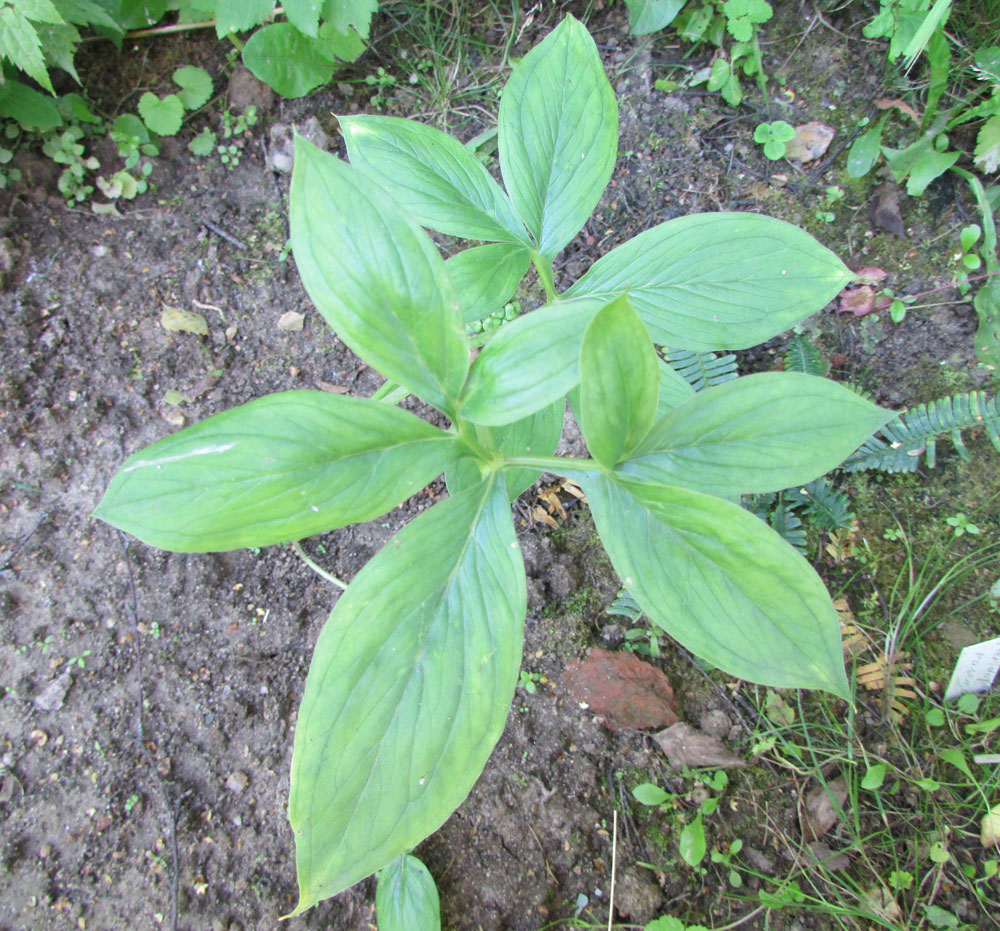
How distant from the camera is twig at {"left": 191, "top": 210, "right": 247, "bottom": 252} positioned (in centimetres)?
187

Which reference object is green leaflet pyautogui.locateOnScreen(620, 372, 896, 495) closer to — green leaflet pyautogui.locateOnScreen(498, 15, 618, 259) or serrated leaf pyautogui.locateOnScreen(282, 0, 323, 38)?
green leaflet pyautogui.locateOnScreen(498, 15, 618, 259)

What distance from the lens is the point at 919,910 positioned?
130 centimetres

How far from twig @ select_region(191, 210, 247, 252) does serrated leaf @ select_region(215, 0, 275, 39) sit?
487 mm

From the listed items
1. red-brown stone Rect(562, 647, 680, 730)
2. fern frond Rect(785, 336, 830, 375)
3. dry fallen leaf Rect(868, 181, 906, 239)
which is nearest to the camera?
red-brown stone Rect(562, 647, 680, 730)

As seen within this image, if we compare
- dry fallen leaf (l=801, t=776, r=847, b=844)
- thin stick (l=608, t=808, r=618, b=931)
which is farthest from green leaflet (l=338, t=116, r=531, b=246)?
dry fallen leaf (l=801, t=776, r=847, b=844)

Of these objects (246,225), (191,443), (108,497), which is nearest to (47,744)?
(108,497)

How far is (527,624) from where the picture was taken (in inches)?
60.2

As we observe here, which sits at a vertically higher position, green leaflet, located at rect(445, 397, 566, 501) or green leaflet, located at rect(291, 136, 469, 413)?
green leaflet, located at rect(291, 136, 469, 413)

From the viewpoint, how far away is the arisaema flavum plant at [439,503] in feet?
2.45

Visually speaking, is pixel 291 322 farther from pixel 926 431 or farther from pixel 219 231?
pixel 926 431

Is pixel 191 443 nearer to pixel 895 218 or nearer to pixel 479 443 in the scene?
pixel 479 443

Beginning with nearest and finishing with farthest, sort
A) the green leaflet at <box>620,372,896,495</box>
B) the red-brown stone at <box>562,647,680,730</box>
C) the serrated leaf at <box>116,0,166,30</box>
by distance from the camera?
the green leaflet at <box>620,372,896,495</box> < the red-brown stone at <box>562,647,680,730</box> < the serrated leaf at <box>116,0,166,30</box>

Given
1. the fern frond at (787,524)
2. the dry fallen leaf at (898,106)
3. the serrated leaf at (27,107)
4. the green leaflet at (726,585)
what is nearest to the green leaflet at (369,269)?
the green leaflet at (726,585)

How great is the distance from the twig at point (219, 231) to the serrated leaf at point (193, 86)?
34 cm
